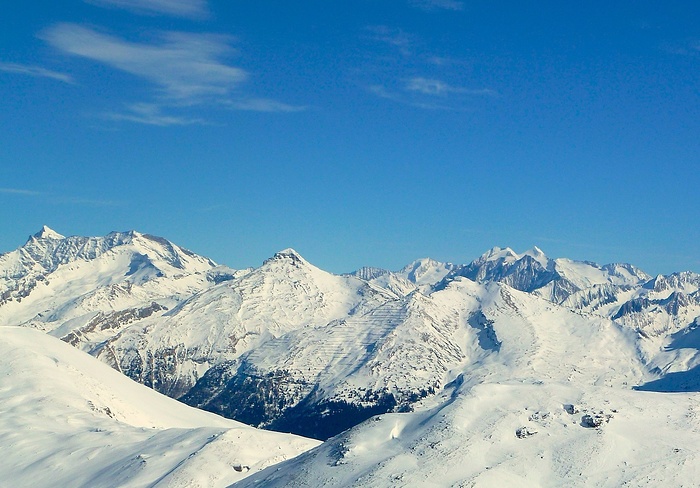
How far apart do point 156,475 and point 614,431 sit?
67.9m

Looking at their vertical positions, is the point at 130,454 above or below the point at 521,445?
above

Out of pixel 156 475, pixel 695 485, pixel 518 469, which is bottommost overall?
pixel 695 485

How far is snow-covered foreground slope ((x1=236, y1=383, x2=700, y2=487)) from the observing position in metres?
85.9

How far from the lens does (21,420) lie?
176 meters

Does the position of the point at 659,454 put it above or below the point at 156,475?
below

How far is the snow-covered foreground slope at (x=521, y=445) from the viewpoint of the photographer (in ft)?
282

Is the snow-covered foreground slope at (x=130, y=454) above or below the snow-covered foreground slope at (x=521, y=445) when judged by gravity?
above

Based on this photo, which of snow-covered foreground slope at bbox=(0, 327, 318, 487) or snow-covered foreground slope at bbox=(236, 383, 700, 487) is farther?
snow-covered foreground slope at bbox=(0, 327, 318, 487)

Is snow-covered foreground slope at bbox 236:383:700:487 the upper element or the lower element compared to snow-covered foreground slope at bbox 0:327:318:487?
lower

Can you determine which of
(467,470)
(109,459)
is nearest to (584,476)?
(467,470)

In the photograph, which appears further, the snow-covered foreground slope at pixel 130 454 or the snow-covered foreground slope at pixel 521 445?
the snow-covered foreground slope at pixel 130 454

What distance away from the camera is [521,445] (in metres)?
93.2

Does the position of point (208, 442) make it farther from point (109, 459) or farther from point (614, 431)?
point (614, 431)

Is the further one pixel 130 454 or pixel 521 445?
pixel 130 454
